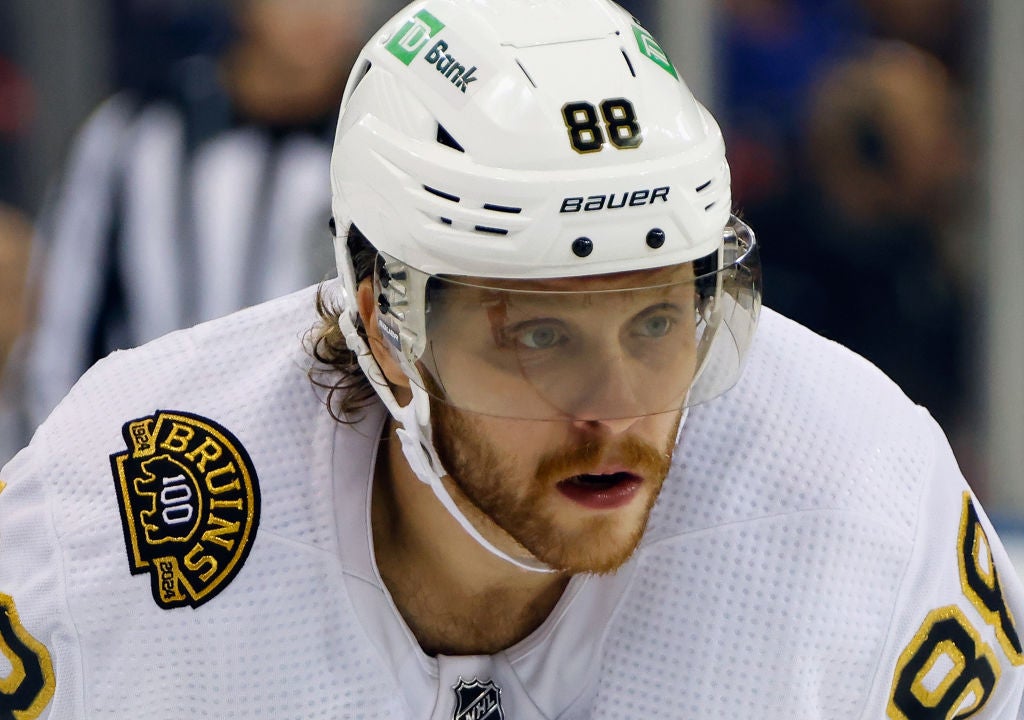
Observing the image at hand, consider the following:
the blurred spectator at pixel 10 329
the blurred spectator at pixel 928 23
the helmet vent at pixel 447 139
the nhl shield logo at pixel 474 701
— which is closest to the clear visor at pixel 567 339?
the helmet vent at pixel 447 139

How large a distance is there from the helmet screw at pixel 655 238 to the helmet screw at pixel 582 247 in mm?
75

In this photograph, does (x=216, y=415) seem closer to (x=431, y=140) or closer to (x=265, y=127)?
(x=431, y=140)

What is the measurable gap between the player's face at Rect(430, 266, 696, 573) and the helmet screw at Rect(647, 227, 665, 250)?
5 centimetres

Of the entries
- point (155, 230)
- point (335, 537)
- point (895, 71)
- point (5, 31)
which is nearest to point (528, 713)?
point (335, 537)

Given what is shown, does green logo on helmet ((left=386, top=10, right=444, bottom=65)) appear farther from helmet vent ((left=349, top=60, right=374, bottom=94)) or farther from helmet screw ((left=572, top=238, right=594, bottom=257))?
helmet screw ((left=572, top=238, right=594, bottom=257))

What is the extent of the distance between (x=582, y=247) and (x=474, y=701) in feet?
2.22

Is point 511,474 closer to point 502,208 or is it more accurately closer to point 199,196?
point 502,208

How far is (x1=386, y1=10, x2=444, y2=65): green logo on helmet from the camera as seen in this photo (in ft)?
7.06

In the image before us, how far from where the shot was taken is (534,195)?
1.98 meters

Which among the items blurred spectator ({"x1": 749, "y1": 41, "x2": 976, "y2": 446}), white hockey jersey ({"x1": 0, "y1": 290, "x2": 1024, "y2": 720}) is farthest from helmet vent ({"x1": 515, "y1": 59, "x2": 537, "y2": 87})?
blurred spectator ({"x1": 749, "y1": 41, "x2": 976, "y2": 446})

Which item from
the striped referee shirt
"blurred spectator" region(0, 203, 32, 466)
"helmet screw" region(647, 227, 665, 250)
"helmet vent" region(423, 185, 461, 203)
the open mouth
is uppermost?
"helmet vent" region(423, 185, 461, 203)

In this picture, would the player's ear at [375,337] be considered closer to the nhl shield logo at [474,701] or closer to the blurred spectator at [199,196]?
the nhl shield logo at [474,701]

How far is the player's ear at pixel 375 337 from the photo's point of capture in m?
2.25

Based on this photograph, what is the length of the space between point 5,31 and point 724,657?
10.7ft
